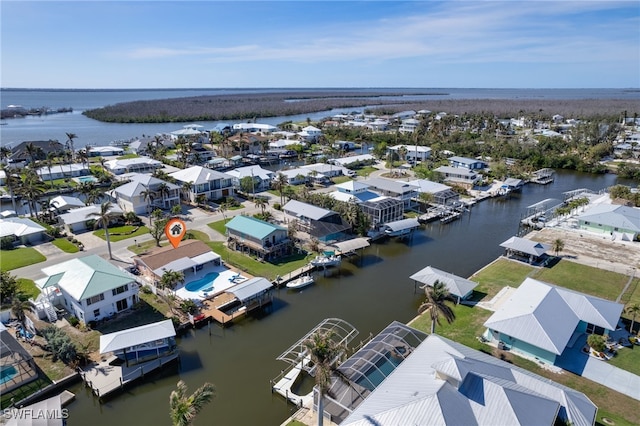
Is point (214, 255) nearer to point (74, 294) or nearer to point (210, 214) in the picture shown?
point (74, 294)

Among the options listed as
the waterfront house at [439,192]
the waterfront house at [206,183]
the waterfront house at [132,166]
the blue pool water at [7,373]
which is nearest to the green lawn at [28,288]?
the blue pool water at [7,373]

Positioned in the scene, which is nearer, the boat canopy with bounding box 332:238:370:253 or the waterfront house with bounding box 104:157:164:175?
the boat canopy with bounding box 332:238:370:253

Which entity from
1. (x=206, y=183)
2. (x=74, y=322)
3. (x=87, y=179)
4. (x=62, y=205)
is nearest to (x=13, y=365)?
(x=74, y=322)

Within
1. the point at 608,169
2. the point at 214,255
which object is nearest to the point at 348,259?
the point at 214,255

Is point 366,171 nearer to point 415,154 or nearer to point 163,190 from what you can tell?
point 415,154

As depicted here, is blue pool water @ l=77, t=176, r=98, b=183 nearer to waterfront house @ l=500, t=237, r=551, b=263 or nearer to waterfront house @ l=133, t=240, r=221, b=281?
waterfront house @ l=133, t=240, r=221, b=281

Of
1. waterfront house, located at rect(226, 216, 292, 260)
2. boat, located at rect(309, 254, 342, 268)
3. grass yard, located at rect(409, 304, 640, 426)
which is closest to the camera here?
grass yard, located at rect(409, 304, 640, 426)

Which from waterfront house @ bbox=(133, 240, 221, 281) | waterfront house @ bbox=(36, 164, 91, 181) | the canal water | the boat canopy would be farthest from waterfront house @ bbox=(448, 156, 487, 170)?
waterfront house @ bbox=(36, 164, 91, 181)
